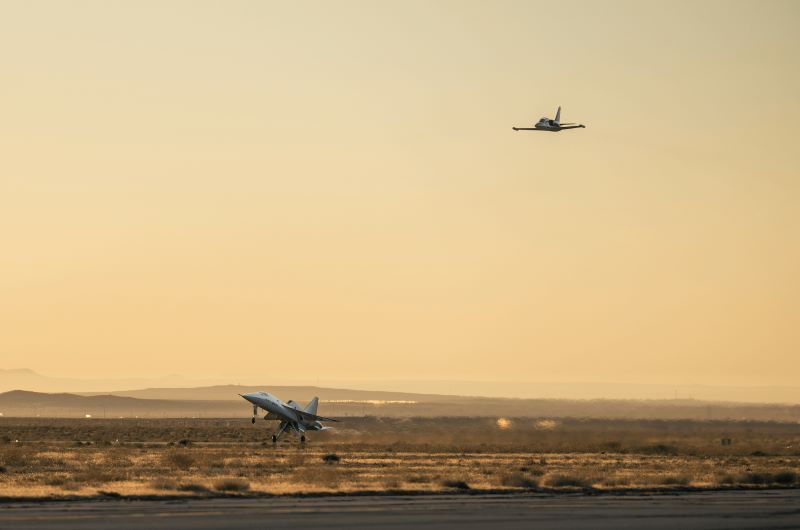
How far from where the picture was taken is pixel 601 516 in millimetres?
38531

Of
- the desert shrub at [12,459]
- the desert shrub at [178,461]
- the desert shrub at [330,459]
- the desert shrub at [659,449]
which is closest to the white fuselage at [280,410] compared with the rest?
the desert shrub at [330,459]

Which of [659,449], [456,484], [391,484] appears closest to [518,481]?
[456,484]

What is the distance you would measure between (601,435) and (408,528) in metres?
67.2

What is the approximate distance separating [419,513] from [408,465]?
28150mm

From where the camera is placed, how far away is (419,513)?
3856cm

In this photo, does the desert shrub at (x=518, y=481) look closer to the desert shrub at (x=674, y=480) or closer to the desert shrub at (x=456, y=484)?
the desert shrub at (x=456, y=484)

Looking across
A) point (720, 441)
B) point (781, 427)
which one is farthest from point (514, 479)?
point (781, 427)

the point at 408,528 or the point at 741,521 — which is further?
the point at 741,521

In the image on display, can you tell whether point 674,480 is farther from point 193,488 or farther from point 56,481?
point 56,481

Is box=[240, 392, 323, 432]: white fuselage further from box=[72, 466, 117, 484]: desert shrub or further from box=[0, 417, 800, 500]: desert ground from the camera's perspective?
box=[72, 466, 117, 484]: desert shrub

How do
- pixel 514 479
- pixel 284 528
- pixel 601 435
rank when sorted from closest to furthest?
pixel 284 528, pixel 514 479, pixel 601 435

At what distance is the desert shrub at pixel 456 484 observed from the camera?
1962 inches

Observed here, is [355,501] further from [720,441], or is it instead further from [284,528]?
[720,441]

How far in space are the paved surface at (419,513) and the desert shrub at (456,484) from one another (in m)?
3.74
